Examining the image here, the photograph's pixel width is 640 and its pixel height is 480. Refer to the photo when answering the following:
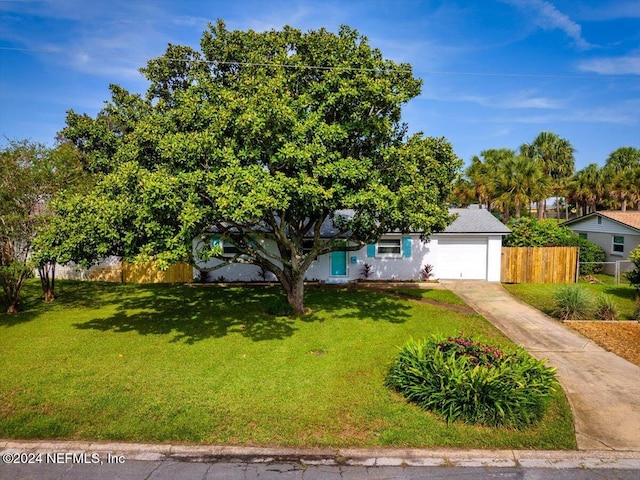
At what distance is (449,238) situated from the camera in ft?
68.2

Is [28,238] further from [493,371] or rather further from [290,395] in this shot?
[493,371]

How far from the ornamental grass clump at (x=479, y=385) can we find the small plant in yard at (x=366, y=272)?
12465mm

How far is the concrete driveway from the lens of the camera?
22.2 ft

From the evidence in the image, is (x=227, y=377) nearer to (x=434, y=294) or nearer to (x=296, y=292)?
(x=296, y=292)

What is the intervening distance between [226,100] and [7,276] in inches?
445

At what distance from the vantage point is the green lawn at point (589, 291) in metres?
14.9

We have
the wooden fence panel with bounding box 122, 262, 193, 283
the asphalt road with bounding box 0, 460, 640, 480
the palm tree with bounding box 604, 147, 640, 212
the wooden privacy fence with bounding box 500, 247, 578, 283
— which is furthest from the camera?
the palm tree with bounding box 604, 147, 640, 212

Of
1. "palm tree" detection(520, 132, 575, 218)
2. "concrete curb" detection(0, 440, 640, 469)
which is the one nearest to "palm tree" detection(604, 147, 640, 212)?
"palm tree" detection(520, 132, 575, 218)

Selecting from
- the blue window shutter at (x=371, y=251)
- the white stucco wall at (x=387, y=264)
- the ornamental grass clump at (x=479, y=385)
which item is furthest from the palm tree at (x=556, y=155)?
the ornamental grass clump at (x=479, y=385)

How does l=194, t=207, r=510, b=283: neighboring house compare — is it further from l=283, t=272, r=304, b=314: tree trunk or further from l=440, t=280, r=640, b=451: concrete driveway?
l=283, t=272, r=304, b=314: tree trunk

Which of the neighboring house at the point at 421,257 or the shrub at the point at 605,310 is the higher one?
the neighboring house at the point at 421,257

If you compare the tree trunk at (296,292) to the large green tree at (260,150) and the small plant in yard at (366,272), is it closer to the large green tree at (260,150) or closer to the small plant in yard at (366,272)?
the large green tree at (260,150)

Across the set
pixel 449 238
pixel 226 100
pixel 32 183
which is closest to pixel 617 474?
pixel 226 100

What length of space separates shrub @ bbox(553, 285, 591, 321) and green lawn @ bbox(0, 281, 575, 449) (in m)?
3.17
